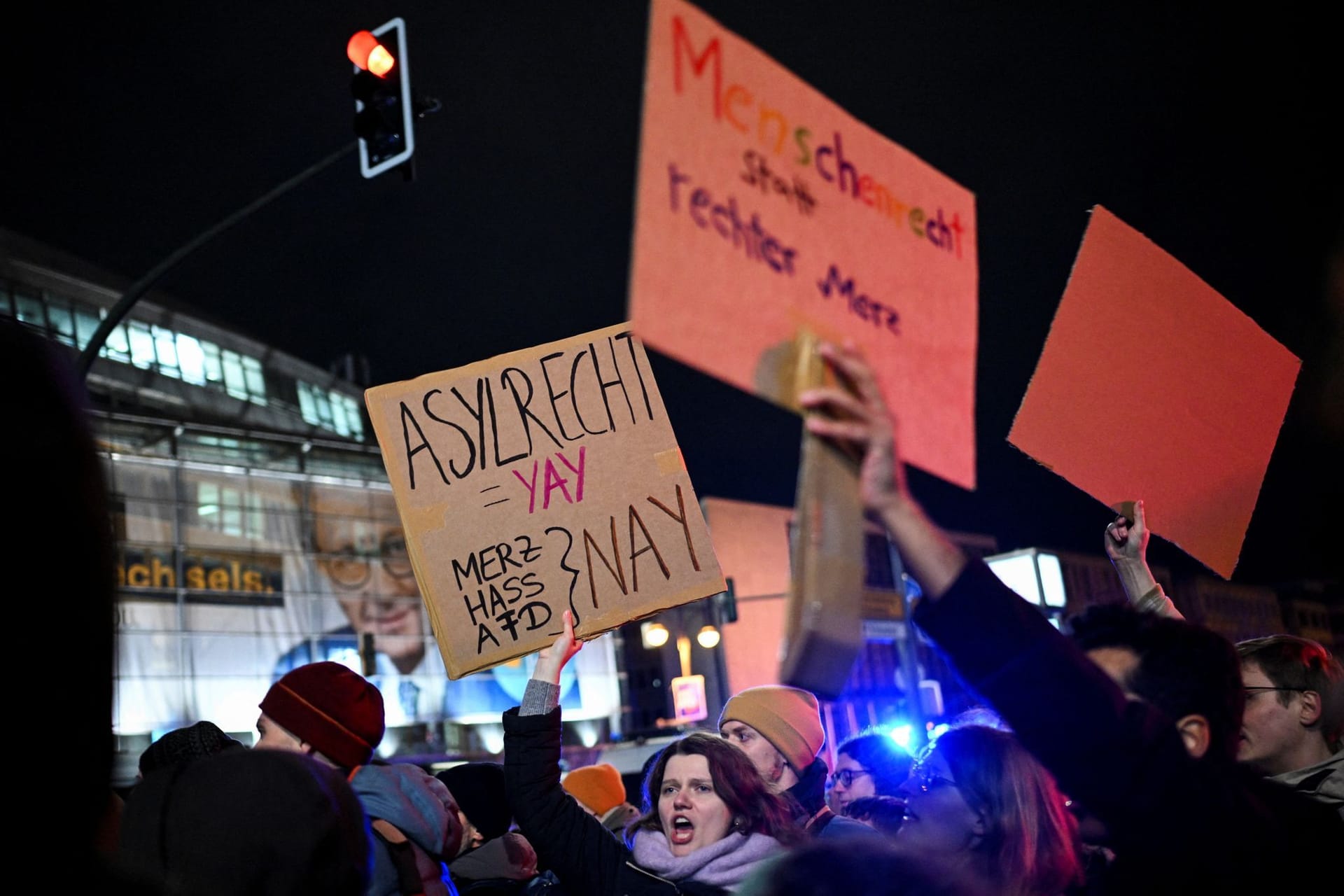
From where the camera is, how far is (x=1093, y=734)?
1674 millimetres

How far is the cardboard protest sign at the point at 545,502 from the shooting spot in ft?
11.0

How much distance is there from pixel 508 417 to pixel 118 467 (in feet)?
89.0

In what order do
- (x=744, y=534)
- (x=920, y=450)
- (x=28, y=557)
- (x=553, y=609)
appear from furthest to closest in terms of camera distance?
Answer: (x=744, y=534) → (x=553, y=609) → (x=920, y=450) → (x=28, y=557)

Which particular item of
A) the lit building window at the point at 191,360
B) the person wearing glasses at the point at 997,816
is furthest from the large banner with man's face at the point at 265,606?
the person wearing glasses at the point at 997,816

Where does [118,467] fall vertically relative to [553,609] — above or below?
above

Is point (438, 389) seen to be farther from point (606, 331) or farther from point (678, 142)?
point (678, 142)

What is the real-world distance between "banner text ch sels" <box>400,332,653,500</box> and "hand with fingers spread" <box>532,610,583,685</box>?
0.51 metres

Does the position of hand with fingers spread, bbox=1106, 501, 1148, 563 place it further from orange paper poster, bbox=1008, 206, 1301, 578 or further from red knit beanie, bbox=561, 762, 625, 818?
red knit beanie, bbox=561, 762, 625, 818

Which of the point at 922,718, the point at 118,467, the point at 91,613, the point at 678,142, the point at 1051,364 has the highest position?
the point at 118,467

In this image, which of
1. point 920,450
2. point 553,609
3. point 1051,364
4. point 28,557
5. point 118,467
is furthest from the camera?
point 118,467

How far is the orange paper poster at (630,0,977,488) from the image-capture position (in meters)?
1.54

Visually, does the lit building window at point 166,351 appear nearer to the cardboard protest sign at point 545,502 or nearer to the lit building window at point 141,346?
the lit building window at point 141,346

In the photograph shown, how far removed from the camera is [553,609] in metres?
3.37

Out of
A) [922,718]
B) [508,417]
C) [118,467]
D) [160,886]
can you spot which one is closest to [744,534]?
[922,718]
